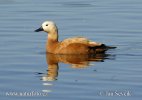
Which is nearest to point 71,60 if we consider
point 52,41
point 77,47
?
point 77,47

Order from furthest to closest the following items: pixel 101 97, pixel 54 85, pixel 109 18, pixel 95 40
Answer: pixel 109 18, pixel 95 40, pixel 54 85, pixel 101 97

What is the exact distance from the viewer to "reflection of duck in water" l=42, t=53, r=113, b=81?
15.5 meters

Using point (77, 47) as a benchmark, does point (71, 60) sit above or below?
below

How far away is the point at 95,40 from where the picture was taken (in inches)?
734

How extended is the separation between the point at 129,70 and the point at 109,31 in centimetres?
517

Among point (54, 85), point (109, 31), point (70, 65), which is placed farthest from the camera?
point (109, 31)

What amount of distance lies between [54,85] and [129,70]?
6.87 ft

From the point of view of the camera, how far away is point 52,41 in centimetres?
1834

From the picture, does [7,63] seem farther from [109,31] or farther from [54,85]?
[109,31]

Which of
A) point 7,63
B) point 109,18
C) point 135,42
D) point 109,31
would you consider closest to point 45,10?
point 109,18

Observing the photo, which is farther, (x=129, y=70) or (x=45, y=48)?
(x=45, y=48)

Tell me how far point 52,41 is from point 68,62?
205cm

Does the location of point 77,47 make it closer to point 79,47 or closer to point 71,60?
point 79,47

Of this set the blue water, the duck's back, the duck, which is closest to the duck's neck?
the duck
